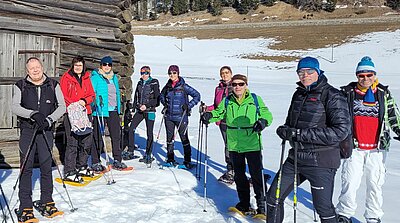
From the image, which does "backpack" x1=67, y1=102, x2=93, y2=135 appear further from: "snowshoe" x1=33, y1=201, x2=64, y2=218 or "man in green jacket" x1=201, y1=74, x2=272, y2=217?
"man in green jacket" x1=201, y1=74, x2=272, y2=217

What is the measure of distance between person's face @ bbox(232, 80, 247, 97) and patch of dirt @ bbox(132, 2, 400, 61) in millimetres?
30037

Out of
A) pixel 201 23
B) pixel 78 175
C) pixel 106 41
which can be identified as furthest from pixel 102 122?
pixel 201 23

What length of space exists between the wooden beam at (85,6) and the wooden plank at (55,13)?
0.07m

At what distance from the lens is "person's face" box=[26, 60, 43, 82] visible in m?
5.08

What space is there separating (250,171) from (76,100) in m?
2.83

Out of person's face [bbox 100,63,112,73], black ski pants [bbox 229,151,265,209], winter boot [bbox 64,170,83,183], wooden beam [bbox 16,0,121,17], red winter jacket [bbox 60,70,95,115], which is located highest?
wooden beam [bbox 16,0,121,17]

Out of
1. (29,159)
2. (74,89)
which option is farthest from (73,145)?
(29,159)

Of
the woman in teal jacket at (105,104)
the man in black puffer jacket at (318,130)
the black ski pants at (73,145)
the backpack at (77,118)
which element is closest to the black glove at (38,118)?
the backpack at (77,118)

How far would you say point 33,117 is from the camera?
16.3 ft

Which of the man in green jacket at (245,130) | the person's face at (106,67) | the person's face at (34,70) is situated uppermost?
the person's face at (106,67)

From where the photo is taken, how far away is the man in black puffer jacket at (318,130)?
4.18 m

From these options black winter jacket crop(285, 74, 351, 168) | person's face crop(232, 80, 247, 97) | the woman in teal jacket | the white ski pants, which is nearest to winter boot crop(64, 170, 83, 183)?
the woman in teal jacket

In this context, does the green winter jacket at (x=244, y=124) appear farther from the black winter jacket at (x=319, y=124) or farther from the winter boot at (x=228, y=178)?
the winter boot at (x=228, y=178)

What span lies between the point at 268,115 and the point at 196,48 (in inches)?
1475
